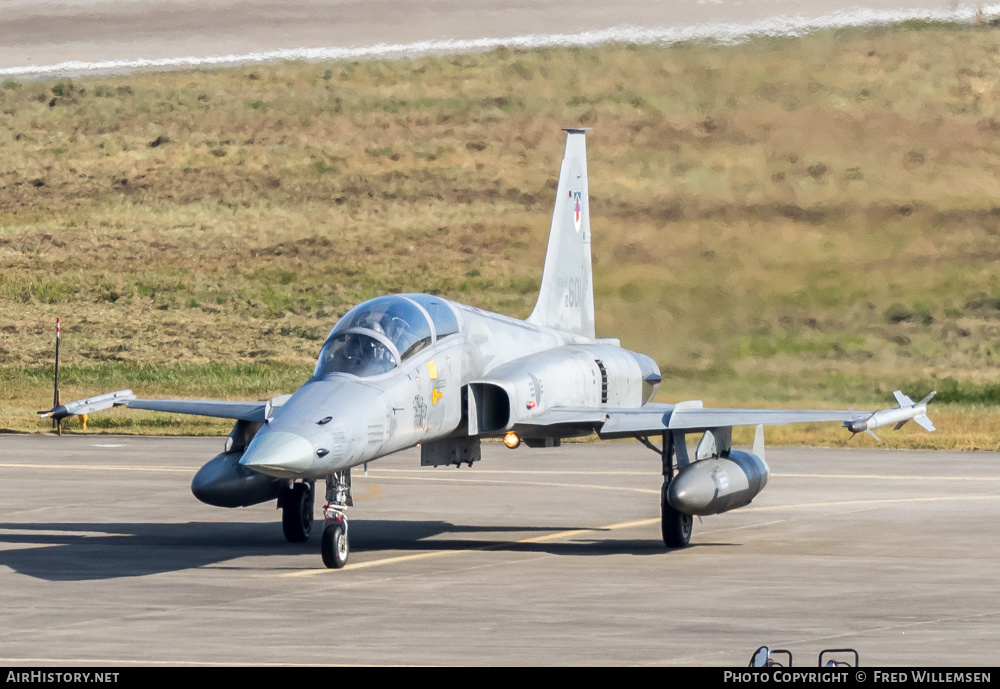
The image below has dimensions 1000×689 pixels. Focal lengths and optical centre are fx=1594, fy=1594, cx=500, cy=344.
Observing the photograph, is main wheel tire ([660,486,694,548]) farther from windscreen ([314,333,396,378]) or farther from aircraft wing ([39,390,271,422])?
aircraft wing ([39,390,271,422])

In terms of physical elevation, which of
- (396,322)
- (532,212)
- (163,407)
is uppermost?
(532,212)

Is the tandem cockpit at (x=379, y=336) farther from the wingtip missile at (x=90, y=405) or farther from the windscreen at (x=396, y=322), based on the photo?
the wingtip missile at (x=90, y=405)

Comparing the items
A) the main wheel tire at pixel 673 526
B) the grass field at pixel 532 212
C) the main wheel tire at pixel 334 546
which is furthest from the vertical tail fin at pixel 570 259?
the grass field at pixel 532 212

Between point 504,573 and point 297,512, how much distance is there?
3.99 meters

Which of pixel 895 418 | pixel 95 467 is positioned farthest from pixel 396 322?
pixel 95 467

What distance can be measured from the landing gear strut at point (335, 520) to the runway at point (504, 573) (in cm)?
25

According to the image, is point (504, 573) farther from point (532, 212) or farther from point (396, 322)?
point (532, 212)

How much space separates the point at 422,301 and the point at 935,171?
39.5 m

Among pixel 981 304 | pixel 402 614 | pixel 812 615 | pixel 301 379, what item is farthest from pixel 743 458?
pixel 981 304

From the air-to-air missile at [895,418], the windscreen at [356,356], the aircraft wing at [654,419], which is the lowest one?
the aircraft wing at [654,419]

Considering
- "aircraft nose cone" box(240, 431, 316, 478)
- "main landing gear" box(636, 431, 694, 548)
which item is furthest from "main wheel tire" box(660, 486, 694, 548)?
"aircraft nose cone" box(240, 431, 316, 478)

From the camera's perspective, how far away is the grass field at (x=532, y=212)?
154 ft

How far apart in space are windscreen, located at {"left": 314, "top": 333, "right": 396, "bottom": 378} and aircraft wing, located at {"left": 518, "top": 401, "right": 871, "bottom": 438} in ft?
8.28

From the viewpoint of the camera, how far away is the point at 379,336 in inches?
727
